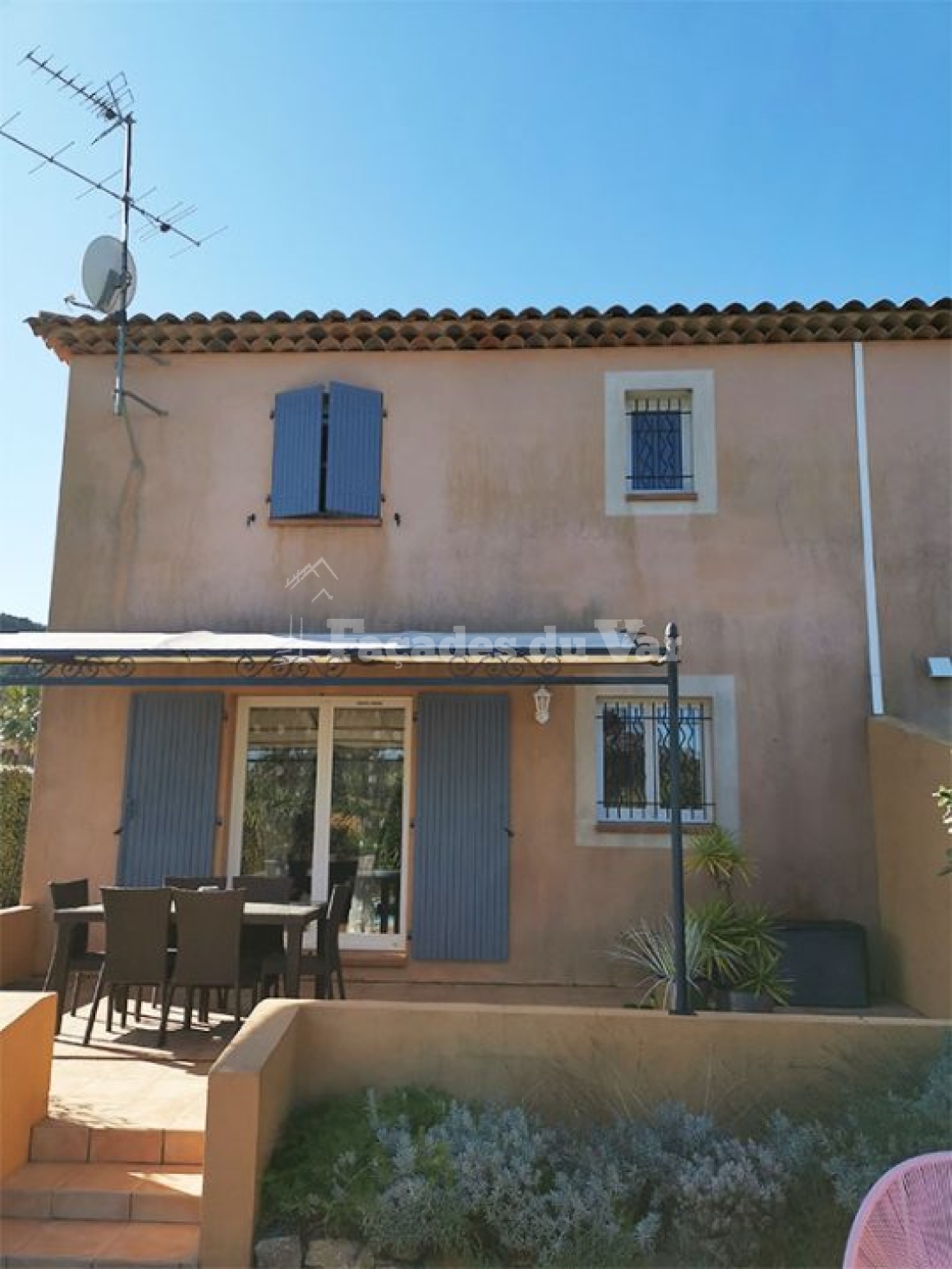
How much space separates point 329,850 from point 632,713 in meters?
4.54

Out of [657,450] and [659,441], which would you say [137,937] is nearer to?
[657,450]

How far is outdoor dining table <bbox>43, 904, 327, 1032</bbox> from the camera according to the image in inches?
379

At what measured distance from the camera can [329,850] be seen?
13.1 m

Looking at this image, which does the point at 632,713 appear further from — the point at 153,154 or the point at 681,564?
the point at 153,154

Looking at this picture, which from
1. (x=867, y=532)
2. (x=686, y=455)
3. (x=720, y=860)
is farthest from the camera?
(x=686, y=455)

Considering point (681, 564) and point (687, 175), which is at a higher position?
point (687, 175)

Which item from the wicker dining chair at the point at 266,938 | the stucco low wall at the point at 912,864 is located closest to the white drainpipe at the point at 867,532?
the stucco low wall at the point at 912,864

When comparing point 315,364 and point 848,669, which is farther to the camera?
point 315,364

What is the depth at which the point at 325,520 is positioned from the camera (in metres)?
13.4

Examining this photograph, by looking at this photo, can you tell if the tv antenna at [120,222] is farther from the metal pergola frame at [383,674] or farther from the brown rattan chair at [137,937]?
the brown rattan chair at [137,937]

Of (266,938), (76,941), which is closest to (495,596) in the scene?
(266,938)

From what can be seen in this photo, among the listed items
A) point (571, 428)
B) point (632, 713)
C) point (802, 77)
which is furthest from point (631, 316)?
point (632, 713)

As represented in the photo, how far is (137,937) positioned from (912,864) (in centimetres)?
865

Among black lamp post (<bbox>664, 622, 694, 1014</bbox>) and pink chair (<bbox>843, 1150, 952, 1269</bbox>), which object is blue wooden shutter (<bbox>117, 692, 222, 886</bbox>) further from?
pink chair (<bbox>843, 1150, 952, 1269</bbox>)
